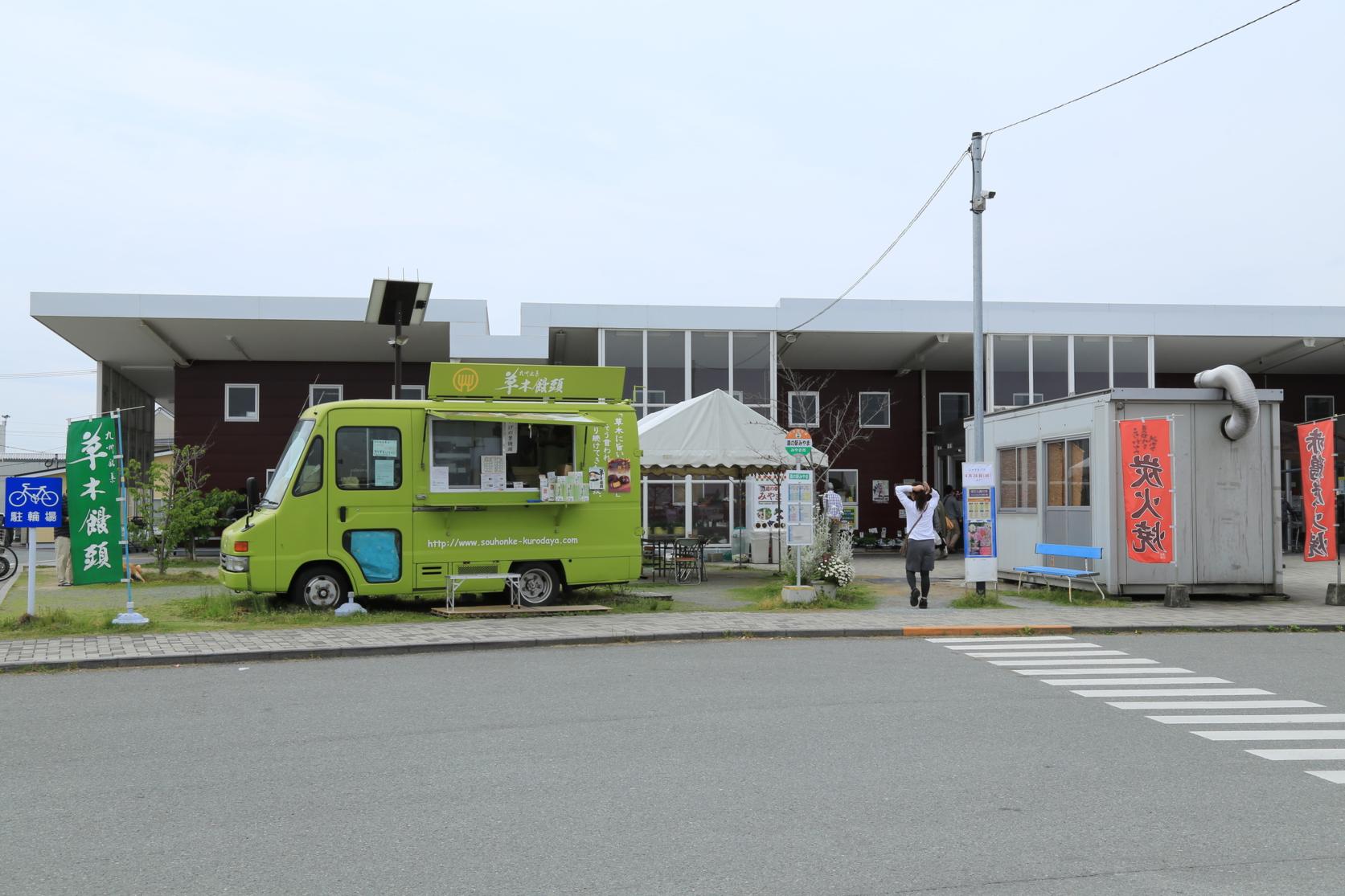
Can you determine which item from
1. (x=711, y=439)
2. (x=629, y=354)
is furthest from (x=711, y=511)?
(x=711, y=439)

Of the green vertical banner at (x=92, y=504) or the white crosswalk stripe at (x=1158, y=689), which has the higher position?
the green vertical banner at (x=92, y=504)

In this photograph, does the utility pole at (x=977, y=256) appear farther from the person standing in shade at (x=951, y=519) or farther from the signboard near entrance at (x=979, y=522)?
the person standing in shade at (x=951, y=519)

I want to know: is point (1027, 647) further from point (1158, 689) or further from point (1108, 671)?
point (1158, 689)

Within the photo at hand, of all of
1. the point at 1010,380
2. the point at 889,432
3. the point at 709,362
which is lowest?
the point at 889,432

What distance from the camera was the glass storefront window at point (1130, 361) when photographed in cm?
2962

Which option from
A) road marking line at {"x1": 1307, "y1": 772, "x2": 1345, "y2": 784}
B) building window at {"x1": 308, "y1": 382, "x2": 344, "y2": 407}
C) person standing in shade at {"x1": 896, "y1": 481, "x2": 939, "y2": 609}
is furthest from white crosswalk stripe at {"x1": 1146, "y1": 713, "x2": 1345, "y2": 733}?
building window at {"x1": 308, "y1": 382, "x2": 344, "y2": 407}

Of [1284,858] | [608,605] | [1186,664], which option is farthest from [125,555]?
[1284,858]

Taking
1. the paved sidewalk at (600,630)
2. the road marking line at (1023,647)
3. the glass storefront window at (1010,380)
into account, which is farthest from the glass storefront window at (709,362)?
the road marking line at (1023,647)

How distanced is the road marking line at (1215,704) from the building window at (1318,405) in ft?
104

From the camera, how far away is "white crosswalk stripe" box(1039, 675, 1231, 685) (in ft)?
31.6

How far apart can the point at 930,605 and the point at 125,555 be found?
10373 millimetres

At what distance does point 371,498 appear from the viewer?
14.2m

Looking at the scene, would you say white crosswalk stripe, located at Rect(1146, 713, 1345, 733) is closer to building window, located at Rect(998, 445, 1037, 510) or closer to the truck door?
the truck door

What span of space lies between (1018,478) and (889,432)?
55.3 feet
